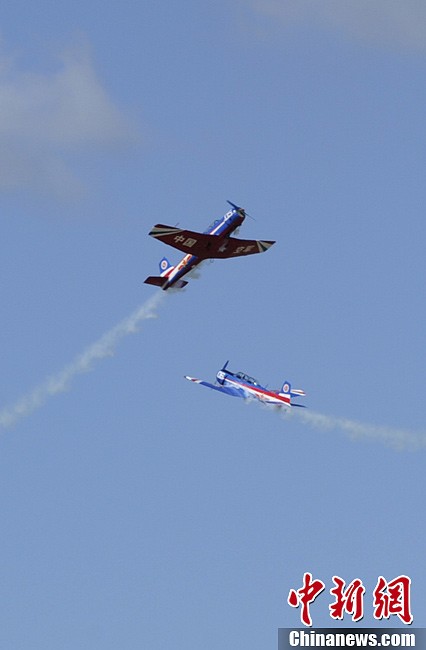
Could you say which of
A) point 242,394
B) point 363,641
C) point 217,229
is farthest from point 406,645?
point 242,394

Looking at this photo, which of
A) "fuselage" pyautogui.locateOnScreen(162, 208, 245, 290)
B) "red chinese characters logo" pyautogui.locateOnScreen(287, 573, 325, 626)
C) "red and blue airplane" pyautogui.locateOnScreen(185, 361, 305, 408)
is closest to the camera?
"red chinese characters logo" pyautogui.locateOnScreen(287, 573, 325, 626)

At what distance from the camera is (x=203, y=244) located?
11338cm

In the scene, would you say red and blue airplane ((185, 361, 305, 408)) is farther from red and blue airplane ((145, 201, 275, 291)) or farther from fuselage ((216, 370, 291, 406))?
red and blue airplane ((145, 201, 275, 291))

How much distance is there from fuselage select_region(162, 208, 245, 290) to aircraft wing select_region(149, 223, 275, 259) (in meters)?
0.68

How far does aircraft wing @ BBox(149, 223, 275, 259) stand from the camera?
11212 centimetres

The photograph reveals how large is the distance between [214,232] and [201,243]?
1.60 metres

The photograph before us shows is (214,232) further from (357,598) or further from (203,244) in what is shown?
(357,598)

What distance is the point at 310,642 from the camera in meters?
77.9

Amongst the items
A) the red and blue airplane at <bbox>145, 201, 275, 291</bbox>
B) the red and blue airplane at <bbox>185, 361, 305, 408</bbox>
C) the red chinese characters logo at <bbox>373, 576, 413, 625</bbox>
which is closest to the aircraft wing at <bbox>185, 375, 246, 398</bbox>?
the red and blue airplane at <bbox>185, 361, 305, 408</bbox>

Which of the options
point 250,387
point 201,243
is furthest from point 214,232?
point 250,387

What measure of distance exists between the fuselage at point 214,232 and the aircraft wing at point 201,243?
2.23ft

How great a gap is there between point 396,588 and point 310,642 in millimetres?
7215

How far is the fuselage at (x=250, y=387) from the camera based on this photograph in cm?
13962

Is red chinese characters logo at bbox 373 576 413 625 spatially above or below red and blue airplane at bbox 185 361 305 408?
below
